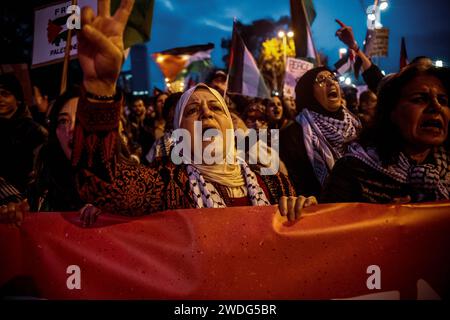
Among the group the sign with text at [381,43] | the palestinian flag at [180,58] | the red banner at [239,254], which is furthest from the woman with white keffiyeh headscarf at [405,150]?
the palestinian flag at [180,58]

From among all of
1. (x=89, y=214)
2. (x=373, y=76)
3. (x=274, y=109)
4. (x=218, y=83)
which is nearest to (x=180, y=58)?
(x=218, y=83)

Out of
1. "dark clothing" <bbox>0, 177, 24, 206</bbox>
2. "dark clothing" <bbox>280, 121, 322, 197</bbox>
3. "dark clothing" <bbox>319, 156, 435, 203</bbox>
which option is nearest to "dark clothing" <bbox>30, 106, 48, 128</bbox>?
"dark clothing" <bbox>0, 177, 24, 206</bbox>

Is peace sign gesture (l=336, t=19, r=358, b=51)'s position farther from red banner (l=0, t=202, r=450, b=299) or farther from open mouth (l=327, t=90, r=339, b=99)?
red banner (l=0, t=202, r=450, b=299)

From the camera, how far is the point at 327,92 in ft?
12.8

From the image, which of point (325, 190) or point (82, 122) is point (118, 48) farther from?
point (325, 190)

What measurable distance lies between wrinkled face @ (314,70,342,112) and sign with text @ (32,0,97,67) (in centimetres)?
262

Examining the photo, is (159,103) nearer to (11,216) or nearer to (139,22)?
(139,22)

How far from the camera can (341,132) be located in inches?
150

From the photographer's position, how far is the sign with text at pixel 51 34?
5.09 metres

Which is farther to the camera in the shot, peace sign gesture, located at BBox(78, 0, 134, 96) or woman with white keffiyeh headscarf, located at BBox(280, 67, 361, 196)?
woman with white keffiyeh headscarf, located at BBox(280, 67, 361, 196)

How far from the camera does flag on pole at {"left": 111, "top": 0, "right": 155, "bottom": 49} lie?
3664 millimetres

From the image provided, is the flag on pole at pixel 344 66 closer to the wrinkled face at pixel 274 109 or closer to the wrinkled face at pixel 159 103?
the wrinkled face at pixel 274 109

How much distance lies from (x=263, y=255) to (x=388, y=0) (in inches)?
262

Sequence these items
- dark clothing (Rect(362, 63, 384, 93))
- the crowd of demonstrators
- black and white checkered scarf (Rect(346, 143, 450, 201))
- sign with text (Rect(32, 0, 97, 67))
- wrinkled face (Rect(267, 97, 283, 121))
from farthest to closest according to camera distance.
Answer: wrinkled face (Rect(267, 97, 283, 121)) → sign with text (Rect(32, 0, 97, 67)) → dark clothing (Rect(362, 63, 384, 93)) → black and white checkered scarf (Rect(346, 143, 450, 201)) → the crowd of demonstrators
